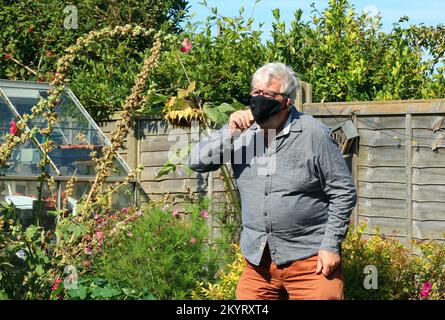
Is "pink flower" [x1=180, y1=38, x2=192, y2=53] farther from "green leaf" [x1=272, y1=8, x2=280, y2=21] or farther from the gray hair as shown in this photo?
the gray hair

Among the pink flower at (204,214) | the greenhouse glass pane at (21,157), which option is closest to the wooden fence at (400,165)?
the pink flower at (204,214)

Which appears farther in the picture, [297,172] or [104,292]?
[104,292]

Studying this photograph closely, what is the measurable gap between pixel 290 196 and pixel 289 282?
0.42 m

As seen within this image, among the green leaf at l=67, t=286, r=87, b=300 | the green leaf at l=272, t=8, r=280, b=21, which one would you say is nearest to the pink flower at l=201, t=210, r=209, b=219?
the green leaf at l=67, t=286, r=87, b=300

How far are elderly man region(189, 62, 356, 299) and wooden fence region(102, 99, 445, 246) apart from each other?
3.16 metres

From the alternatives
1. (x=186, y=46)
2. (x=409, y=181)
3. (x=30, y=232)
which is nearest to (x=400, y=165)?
(x=409, y=181)

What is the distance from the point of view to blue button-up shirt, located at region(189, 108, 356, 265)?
4.15 meters

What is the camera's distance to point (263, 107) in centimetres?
414

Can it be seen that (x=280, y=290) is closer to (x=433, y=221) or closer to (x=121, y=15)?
(x=433, y=221)

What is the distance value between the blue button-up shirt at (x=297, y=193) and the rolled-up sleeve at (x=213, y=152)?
0.39ft

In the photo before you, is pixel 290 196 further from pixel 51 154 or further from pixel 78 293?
pixel 51 154
